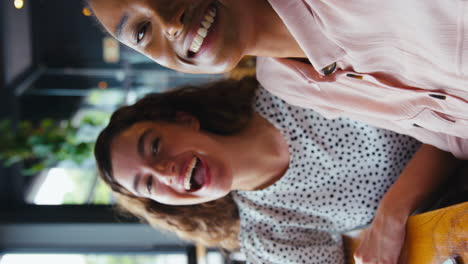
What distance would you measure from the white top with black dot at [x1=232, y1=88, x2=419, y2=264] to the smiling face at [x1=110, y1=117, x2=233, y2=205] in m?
0.33

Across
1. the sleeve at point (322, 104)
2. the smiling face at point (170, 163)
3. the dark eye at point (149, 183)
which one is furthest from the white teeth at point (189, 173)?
the sleeve at point (322, 104)

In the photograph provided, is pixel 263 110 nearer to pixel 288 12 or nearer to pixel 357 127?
pixel 357 127

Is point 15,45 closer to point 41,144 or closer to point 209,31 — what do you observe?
point 41,144

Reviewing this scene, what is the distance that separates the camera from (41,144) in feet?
10.2

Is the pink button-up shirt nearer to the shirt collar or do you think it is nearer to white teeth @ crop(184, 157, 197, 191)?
the shirt collar

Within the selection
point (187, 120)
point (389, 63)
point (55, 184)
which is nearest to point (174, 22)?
point (389, 63)

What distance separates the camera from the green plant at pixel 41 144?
306 cm

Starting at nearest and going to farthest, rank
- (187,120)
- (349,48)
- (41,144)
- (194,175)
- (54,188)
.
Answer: (349,48)
(194,175)
(187,120)
(41,144)
(54,188)

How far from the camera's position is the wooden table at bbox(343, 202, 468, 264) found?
999 millimetres

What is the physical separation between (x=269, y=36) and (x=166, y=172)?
60 cm

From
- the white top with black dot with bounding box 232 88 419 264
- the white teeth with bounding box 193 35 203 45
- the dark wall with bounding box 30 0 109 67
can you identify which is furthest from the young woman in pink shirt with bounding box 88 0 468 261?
the dark wall with bounding box 30 0 109 67

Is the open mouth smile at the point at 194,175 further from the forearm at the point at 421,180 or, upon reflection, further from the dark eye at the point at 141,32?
the forearm at the point at 421,180

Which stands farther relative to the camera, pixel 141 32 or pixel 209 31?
pixel 141 32

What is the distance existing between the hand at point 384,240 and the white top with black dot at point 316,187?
0.27 m
